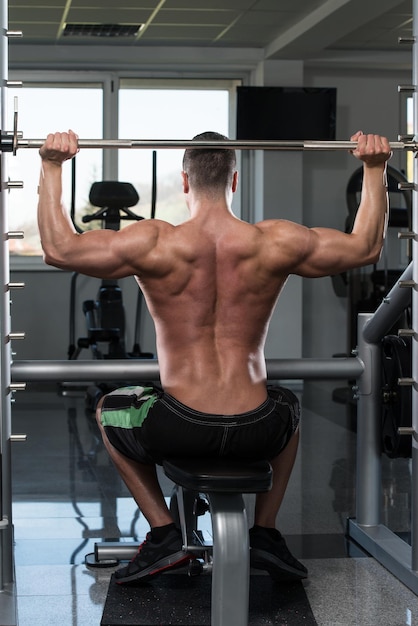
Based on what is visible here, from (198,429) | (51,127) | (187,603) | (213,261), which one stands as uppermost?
(51,127)

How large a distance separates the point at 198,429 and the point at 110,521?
130cm

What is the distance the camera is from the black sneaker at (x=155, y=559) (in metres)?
2.46

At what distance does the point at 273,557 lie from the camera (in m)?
2.50

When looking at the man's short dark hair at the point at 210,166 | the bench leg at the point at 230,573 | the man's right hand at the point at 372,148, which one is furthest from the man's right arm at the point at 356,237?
the bench leg at the point at 230,573

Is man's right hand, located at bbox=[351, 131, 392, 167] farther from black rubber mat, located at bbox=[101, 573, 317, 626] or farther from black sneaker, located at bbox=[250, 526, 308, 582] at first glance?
black rubber mat, located at bbox=[101, 573, 317, 626]

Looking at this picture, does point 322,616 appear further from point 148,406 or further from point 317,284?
point 317,284

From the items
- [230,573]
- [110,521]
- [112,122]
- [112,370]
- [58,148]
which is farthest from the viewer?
[112,122]

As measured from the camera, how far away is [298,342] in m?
8.14

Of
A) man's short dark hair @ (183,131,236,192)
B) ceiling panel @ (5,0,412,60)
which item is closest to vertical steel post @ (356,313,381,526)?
man's short dark hair @ (183,131,236,192)

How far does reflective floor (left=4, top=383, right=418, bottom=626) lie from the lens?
2.50 meters

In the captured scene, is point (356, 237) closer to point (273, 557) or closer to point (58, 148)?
point (58, 148)

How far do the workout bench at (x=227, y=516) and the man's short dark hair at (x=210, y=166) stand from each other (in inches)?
28.3

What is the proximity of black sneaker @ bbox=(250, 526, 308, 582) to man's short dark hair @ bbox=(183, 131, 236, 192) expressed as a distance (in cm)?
101

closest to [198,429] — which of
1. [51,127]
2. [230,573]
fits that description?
[230,573]
